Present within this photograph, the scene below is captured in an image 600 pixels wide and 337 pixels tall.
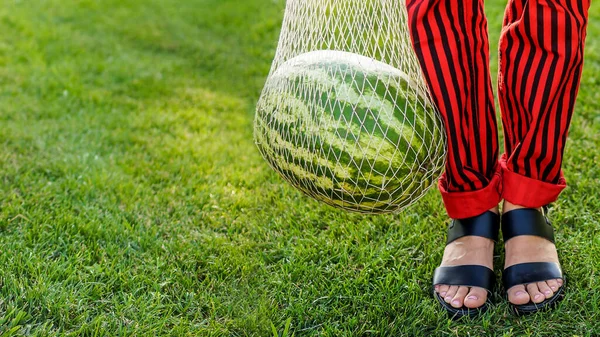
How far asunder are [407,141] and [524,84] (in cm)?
42

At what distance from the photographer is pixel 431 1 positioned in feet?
6.19

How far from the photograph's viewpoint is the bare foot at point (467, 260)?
210 centimetres

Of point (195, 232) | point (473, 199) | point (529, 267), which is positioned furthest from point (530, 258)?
point (195, 232)

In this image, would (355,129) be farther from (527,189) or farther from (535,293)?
(535,293)

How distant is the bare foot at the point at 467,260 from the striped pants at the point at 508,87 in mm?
132

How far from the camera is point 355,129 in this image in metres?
1.97

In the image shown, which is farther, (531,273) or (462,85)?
(531,273)

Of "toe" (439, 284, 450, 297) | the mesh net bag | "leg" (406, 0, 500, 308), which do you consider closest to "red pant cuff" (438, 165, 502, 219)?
"leg" (406, 0, 500, 308)

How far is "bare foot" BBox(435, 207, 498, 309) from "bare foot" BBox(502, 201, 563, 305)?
7 centimetres

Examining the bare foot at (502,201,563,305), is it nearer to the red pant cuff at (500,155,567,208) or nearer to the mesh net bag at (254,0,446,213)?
the red pant cuff at (500,155,567,208)

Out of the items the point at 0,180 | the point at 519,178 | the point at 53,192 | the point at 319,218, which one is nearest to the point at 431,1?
the point at 519,178

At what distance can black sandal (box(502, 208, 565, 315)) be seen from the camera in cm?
208

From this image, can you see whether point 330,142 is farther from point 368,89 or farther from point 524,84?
point 524,84

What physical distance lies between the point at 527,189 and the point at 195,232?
1310 mm
